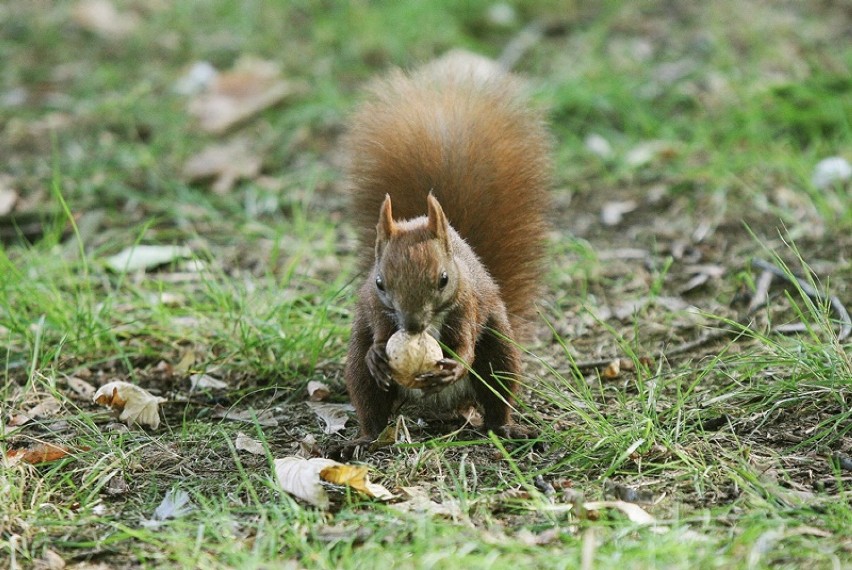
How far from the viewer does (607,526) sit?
2020mm

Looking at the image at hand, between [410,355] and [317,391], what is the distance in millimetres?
556

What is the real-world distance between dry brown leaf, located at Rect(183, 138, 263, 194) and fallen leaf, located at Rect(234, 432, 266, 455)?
→ 6.00 ft

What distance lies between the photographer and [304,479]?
2.19 meters

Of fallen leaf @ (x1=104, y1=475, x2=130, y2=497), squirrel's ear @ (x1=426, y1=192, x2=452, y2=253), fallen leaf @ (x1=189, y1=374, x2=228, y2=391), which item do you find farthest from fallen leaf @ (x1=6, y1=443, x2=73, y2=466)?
squirrel's ear @ (x1=426, y1=192, x2=452, y2=253)

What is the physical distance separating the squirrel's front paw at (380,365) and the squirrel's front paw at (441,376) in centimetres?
7

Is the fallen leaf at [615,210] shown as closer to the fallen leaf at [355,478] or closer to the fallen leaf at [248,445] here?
the fallen leaf at [248,445]

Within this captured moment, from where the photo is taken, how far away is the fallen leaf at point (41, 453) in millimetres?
2396

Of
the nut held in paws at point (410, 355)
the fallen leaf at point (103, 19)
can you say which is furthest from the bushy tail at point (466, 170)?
the fallen leaf at point (103, 19)

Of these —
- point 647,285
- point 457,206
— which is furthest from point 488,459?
point 647,285

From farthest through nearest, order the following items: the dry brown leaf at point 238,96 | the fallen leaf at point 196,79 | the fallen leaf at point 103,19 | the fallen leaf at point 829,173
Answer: the fallen leaf at point 103,19 < the fallen leaf at point 196,79 < the dry brown leaf at point 238,96 < the fallen leaf at point 829,173

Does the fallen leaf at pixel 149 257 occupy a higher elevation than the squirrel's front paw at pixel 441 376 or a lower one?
lower

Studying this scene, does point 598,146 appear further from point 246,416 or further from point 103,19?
point 103,19

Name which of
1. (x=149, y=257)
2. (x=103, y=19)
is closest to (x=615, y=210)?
(x=149, y=257)

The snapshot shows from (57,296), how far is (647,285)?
1.72 meters
